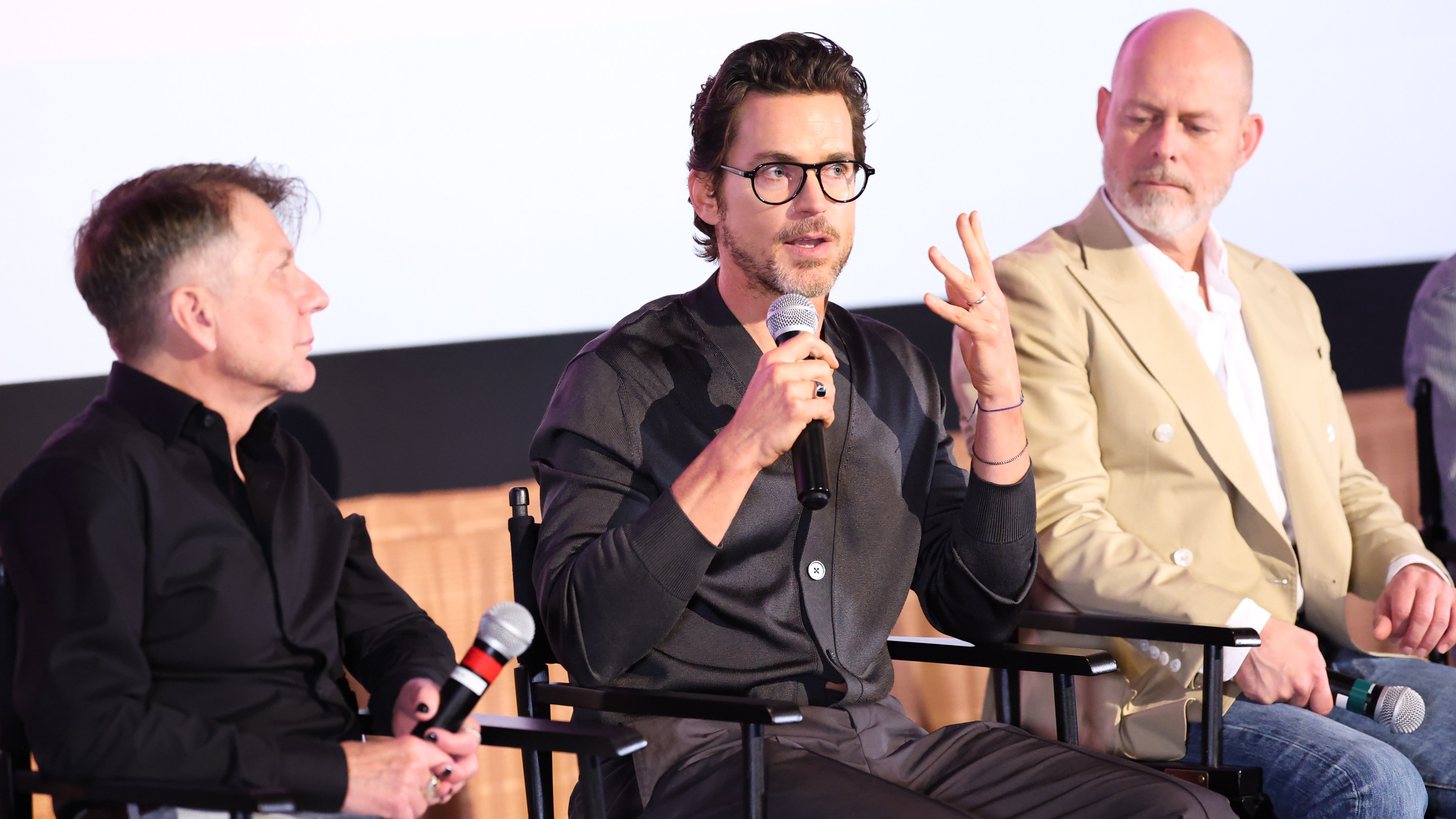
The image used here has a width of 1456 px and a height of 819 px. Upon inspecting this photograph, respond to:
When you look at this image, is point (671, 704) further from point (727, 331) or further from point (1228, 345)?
point (1228, 345)

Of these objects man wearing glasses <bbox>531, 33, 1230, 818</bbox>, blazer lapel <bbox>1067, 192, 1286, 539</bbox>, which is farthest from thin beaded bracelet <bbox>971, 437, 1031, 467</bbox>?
blazer lapel <bbox>1067, 192, 1286, 539</bbox>

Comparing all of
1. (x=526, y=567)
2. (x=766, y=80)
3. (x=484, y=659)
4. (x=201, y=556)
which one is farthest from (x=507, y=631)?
(x=766, y=80)

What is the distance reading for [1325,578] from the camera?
238 cm

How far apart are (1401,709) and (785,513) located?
108 cm

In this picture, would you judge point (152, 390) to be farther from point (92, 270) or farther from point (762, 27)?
point (762, 27)

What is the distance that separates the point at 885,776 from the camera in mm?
1883

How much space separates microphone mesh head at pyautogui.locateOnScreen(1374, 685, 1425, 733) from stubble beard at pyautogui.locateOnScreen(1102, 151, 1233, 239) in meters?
0.89

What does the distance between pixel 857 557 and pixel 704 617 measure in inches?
10.2

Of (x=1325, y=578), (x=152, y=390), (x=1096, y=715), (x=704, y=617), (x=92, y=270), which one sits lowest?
(x=1096, y=715)

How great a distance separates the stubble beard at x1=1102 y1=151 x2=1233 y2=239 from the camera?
2.43 meters

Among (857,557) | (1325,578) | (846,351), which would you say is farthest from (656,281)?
(1325,578)

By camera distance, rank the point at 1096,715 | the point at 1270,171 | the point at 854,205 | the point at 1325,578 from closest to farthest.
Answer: the point at 854,205 < the point at 1096,715 < the point at 1325,578 < the point at 1270,171

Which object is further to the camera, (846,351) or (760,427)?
(846,351)

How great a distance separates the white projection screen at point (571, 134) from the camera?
2432 mm
